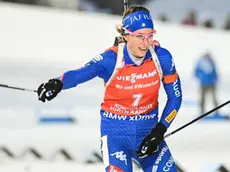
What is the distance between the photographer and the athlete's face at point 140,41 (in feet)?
13.4

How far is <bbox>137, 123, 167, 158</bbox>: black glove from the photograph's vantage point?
4.12m

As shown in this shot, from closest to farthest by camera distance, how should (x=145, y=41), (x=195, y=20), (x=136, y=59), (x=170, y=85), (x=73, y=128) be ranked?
(x=145, y=41) < (x=136, y=59) < (x=170, y=85) < (x=73, y=128) < (x=195, y=20)

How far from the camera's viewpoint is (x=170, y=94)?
433 cm

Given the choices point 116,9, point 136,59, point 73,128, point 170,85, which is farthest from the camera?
point 116,9

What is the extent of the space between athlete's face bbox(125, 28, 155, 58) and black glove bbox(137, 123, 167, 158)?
0.49 m

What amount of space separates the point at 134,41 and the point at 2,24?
9962 millimetres

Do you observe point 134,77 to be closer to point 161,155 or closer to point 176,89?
point 176,89

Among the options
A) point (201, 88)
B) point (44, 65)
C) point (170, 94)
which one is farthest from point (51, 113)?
point (170, 94)

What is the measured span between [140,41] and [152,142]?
2.03 ft

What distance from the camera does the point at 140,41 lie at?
4.11 m

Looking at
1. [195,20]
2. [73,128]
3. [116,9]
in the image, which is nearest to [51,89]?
[73,128]

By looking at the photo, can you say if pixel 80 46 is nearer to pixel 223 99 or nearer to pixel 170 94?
pixel 223 99

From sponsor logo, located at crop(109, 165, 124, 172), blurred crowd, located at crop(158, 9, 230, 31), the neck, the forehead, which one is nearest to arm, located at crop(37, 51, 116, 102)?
the neck

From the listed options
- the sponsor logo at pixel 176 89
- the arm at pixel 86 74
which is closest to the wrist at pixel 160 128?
the sponsor logo at pixel 176 89
